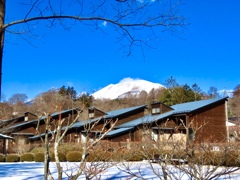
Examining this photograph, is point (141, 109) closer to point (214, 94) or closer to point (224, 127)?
point (224, 127)

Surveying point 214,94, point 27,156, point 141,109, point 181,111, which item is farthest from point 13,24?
point 214,94

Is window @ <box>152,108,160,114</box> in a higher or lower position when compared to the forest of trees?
lower

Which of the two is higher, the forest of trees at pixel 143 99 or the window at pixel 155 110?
the forest of trees at pixel 143 99

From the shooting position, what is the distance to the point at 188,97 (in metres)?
45.5

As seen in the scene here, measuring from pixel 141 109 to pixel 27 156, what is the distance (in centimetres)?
1491

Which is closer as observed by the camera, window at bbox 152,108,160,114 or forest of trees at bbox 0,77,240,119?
window at bbox 152,108,160,114

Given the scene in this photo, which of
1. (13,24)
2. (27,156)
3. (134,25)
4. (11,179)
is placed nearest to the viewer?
(13,24)

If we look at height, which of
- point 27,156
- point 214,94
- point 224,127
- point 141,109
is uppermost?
point 214,94

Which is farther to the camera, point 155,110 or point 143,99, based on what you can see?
point 143,99

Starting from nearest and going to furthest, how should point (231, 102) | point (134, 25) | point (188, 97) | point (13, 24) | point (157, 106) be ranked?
1. point (13, 24)
2. point (134, 25)
3. point (157, 106)
4. point (188, 97)
5. point (231, 102)

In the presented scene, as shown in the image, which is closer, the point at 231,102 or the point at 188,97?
the point at 188,97

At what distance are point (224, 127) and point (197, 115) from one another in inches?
127

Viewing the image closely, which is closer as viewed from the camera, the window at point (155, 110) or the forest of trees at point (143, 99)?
the window at point (155, 110)

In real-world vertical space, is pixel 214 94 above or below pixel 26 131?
above
